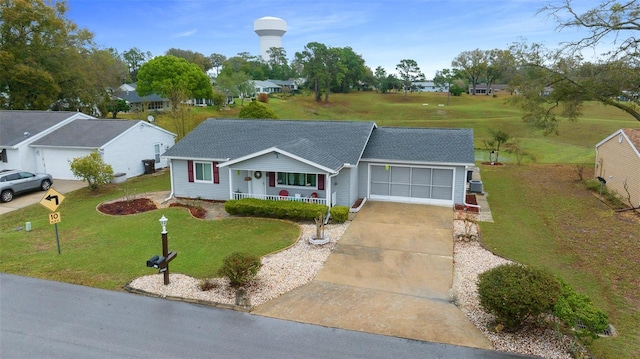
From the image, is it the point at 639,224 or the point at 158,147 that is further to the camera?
the point at 158,147

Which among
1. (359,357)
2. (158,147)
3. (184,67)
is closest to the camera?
(359,357)

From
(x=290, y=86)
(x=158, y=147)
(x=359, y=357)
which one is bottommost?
(x=359, y=357)

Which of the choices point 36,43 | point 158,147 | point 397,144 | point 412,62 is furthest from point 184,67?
point 412,62

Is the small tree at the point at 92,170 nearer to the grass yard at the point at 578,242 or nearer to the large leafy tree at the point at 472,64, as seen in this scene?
the grass yard at the point at 578,242

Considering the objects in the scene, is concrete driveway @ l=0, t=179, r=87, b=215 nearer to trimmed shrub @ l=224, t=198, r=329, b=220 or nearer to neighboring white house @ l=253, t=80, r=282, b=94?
trimmed shrub @ l=224, t=198, r=329, b=220

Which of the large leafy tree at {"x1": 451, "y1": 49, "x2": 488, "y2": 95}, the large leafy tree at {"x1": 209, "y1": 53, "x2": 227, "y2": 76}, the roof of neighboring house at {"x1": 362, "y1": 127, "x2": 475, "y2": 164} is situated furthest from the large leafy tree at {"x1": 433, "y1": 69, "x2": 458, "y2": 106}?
the roof of neighboring house at {"x1": 362, "y1": 127, "x2": 475, "y2": 164}

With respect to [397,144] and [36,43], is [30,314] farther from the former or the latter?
[36,43]

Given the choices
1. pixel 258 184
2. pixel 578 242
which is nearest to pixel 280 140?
pixel 258 184

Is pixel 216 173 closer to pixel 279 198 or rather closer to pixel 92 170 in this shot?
pixel 279 198
